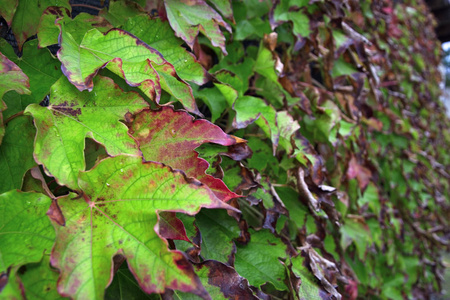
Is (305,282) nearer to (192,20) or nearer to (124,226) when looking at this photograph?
(124,226)

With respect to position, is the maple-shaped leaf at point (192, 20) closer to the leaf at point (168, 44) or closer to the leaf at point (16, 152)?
the leaf at point (168, 44)

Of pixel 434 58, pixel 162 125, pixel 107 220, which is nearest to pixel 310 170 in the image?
pixel 162 125

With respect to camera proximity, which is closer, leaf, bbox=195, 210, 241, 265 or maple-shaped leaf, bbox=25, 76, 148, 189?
maple-shaped leaf, bbox=25, 76, 148, 189

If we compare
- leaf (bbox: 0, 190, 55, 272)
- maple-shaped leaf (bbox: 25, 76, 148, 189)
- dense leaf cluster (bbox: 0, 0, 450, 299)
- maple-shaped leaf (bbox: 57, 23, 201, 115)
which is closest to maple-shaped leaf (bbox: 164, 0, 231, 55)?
dense leaf cluster (bbox: 0, 0, 450, 299)

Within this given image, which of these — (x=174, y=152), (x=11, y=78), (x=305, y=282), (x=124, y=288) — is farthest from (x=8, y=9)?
(x=305, y=282)

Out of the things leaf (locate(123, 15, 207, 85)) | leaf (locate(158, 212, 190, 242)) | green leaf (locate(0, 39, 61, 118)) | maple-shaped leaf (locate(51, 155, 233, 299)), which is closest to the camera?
maple-shaped leaf (locate(51, 155, 233, 299))

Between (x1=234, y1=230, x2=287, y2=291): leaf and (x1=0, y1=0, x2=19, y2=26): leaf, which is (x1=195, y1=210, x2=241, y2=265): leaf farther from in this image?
(x1=0, y1=0, x2=19, y2=26): leaf

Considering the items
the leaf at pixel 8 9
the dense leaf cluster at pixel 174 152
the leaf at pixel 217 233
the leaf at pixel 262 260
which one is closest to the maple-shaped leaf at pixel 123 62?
the dense leaf cluster at pixel 174 152

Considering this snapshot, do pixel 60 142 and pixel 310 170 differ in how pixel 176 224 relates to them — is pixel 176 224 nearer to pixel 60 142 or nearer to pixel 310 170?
pixel 60 142
